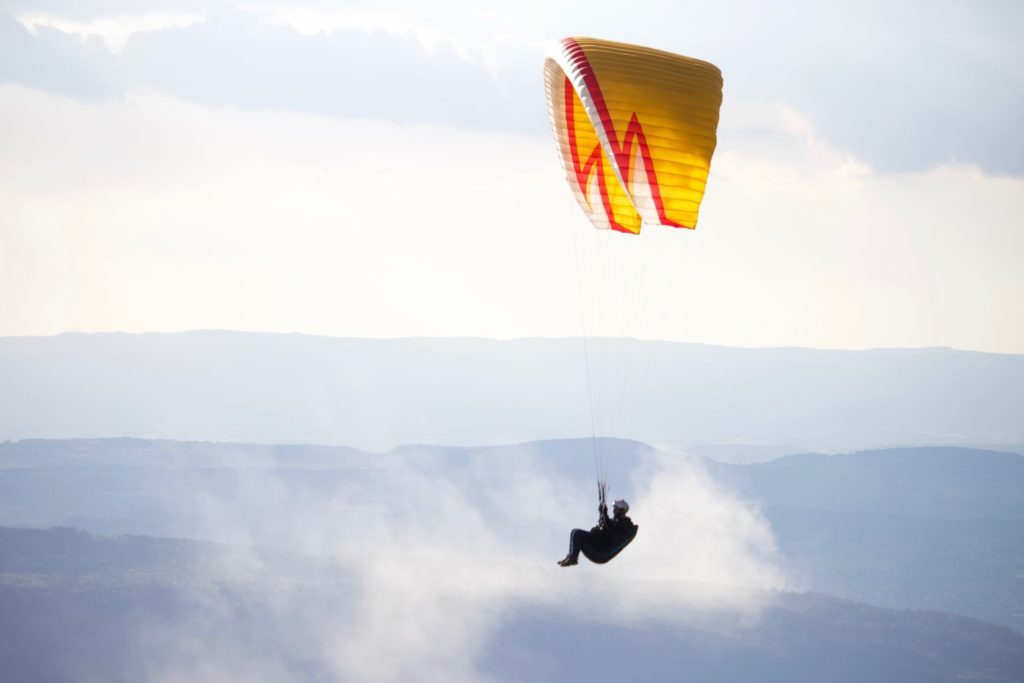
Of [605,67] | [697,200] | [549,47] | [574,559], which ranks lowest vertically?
[574,559]

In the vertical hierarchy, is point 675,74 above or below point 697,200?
above

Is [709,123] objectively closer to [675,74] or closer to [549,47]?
[675,74]

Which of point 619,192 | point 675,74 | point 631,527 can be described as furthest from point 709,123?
point 631,527

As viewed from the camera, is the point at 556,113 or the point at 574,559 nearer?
the point at 574,559

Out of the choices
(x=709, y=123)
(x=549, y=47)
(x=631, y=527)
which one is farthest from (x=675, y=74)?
(x=631, y=527)

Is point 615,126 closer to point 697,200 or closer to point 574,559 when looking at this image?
point 697,200

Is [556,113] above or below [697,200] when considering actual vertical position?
above
